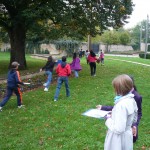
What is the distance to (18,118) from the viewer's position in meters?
9.02

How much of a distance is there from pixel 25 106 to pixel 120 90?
724cm

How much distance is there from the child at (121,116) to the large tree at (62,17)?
15.4 metres

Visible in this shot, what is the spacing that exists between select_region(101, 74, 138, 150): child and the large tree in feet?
50.5

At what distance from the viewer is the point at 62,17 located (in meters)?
19.3

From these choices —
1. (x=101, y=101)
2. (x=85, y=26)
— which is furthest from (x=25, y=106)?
(x=85, y=26)

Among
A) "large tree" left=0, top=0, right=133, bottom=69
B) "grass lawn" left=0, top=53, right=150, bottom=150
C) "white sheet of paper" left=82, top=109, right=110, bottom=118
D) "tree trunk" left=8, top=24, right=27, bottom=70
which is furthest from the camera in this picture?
"tree trunk" left=8, top=24, right=27, bottom=70

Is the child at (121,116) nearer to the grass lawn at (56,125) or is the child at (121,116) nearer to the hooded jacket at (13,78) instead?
the grass lawn at (56,125)

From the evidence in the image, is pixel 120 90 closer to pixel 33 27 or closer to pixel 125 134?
pixel 125 134

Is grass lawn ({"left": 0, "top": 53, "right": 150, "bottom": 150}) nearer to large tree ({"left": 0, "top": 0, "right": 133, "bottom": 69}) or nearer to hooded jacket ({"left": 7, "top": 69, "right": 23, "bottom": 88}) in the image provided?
hooded jacket ({"left": 7, "top": 69, "right": 23, "bottom": 88})

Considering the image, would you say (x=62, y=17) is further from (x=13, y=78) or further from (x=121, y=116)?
(x=121, y=116)

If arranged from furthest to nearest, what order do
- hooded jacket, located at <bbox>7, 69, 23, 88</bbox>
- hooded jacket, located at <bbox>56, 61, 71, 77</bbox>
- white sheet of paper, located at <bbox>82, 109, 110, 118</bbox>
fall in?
hooded jacket, located at <bbox>56, 61, 71, 77</bbox>, hooded jacket, located at <bbox>7, 69, 23, 88</bbox>, white sheet of paper, located at <bbox>82, 109, 110, 118</bbox>

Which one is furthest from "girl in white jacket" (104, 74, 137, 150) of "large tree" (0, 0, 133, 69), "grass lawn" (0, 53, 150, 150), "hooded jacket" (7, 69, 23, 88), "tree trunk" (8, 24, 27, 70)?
"tree trunk" (8, 24, 27, 70)

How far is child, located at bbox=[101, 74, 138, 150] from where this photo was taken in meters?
3.82

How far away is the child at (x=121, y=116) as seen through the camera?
3820 millimetres
